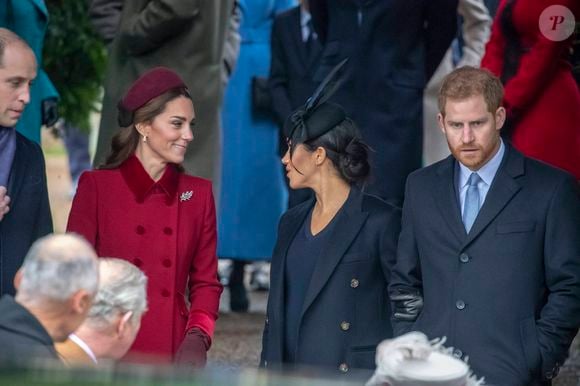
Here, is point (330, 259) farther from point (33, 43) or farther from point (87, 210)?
point (33, 43)

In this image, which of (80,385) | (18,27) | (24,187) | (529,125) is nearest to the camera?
(80,385)

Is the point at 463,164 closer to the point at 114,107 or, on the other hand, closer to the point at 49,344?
the point at 49,344

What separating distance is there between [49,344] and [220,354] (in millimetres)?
4493

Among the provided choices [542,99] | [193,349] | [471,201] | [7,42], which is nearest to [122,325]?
[193,349]

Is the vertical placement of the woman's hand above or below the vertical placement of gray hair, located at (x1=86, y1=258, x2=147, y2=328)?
above

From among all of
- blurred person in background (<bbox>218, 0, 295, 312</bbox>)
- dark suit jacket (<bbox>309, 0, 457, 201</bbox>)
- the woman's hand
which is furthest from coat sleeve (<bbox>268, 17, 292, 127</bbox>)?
the woman's hand

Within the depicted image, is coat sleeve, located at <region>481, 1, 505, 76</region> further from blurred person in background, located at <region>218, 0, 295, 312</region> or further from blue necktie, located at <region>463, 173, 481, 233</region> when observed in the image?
blurred person in background, located at <region>218, 0, 295, 312</region>

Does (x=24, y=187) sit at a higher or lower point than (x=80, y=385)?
higher

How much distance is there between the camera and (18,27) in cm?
798

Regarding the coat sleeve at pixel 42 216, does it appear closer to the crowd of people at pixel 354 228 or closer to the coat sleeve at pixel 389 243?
the crowd of people at pixel 354 228

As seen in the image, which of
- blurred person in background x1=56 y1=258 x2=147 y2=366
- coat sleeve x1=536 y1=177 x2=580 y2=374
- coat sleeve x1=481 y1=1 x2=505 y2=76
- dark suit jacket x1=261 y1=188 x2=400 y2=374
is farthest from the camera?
coat sleeve x1=481 y1=1 x2=505 y2=76

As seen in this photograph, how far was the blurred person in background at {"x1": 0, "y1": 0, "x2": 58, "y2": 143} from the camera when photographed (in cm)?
795

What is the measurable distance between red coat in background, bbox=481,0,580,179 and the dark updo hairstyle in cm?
136

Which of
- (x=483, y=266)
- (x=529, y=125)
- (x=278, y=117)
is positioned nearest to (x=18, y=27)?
(x=278, y=117)
